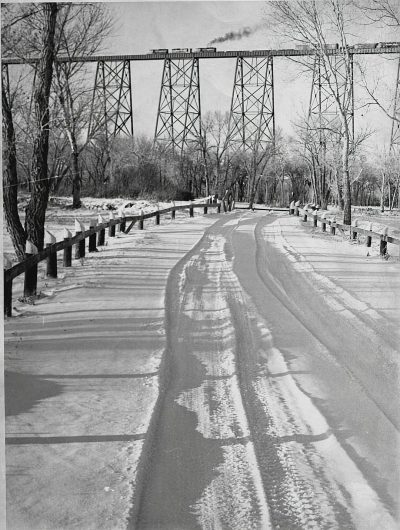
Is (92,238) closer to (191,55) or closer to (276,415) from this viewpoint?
(191,55)

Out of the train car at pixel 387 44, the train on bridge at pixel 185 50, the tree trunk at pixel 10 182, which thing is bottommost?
the tree trunk at pixel 10 182

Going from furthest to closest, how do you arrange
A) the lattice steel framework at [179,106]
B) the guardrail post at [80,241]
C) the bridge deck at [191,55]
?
the guardrail post at [80,241] → the lattice steel framework at [179,106] → the bridge deck at [191,55]

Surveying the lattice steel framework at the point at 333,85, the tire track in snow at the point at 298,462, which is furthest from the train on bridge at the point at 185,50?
the lattice steel framework at the point at 333,85

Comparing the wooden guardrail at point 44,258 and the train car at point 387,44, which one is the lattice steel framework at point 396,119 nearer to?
the train car at point 387,44

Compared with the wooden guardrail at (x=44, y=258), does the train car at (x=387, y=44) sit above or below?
above

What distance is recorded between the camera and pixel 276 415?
300cm

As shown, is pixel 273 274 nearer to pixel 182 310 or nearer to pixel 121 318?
pixel 182 310

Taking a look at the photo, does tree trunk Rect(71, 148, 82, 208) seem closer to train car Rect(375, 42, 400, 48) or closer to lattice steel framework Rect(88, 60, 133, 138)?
lattice steel framework Rect(88, 60, 133, 138)

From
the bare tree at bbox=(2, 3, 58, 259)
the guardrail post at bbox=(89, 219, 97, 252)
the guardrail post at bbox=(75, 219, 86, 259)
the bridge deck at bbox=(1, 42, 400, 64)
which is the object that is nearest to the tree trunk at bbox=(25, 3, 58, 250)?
the bare tree at bbox=(2, 3, 58, 259)

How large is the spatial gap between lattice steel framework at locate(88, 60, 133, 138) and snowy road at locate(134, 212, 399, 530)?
6.00ft

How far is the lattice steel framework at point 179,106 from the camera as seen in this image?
521 cm

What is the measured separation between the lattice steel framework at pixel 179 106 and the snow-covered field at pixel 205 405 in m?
1.96

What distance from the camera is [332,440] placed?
108 inches

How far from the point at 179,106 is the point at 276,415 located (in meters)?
4.51
